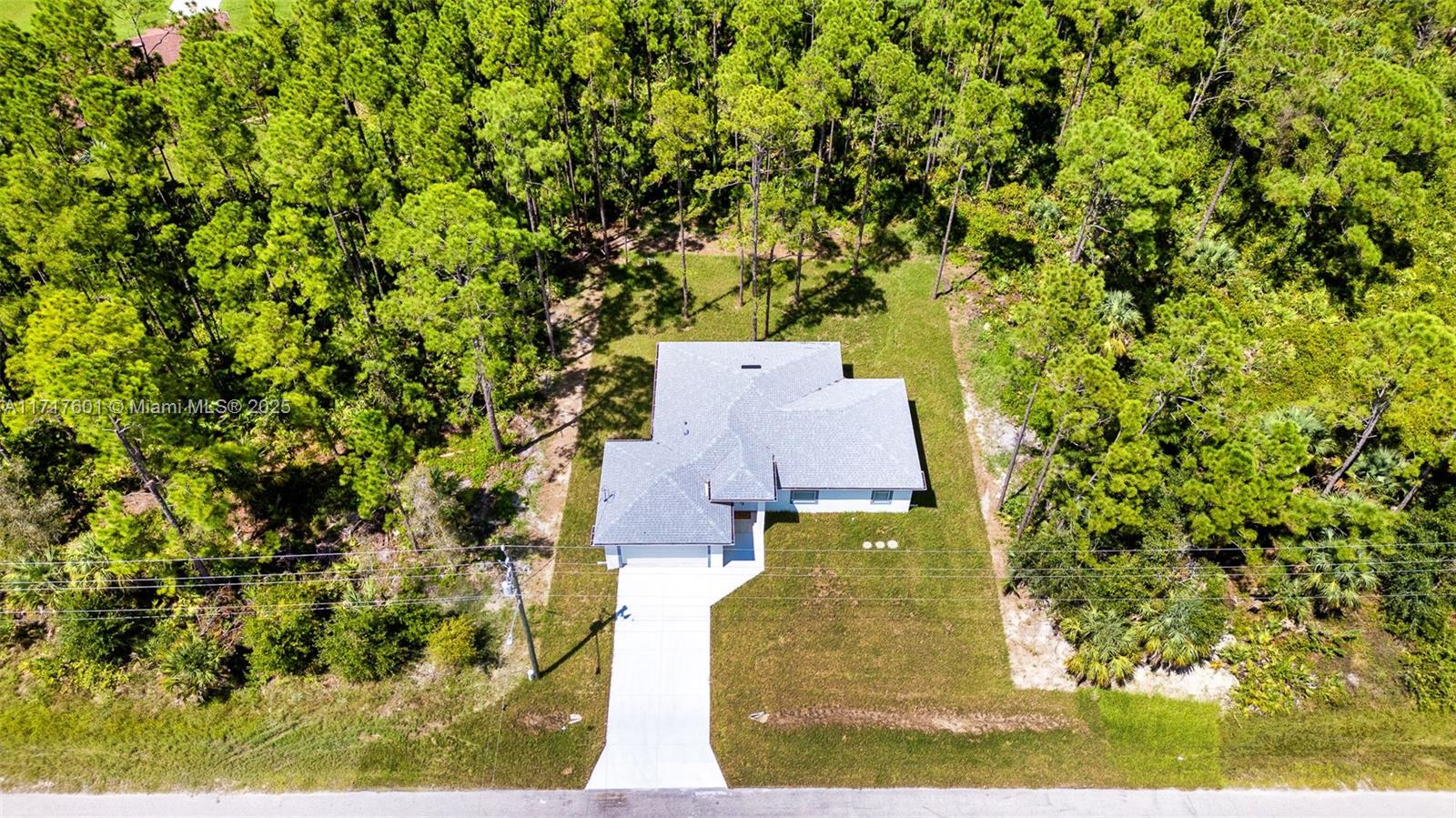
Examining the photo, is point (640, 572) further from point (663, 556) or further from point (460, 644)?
point (460, 644)

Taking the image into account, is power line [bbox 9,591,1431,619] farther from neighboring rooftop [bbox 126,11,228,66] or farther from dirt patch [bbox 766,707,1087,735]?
neighboring rooftop [bbox 126,11,228,66]

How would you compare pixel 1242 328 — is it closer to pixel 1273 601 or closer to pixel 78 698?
pixel 1273 601

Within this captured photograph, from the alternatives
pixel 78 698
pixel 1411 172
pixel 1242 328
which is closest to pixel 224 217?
pixel 78 698

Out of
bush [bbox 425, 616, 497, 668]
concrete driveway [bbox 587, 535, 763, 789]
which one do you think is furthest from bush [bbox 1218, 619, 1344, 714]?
bush [bbox 425, 616, 497, 668]

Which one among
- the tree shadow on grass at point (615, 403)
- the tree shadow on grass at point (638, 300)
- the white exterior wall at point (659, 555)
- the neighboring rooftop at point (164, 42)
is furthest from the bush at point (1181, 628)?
the neighboring rooftop at point (164, 42)

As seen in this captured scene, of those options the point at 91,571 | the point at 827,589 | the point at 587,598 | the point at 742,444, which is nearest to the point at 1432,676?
the point at 827,589

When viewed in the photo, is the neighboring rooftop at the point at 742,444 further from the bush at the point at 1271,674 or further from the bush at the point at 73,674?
the bush at the point at 73,674
